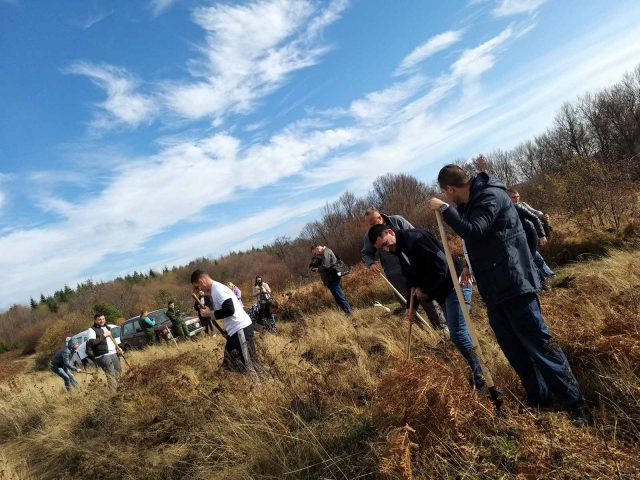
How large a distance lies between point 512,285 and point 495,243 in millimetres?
285

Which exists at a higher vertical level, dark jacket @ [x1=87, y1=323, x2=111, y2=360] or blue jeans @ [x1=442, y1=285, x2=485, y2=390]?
dark jacket @ [x1=87, y1=323, x2=111, y2=360]

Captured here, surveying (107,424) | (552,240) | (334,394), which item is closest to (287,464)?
(334,394)

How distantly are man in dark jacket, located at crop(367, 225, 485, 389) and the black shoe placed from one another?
891 mm

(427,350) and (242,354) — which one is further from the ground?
(242,354)

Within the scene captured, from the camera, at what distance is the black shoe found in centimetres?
248

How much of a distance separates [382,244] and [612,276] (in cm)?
357

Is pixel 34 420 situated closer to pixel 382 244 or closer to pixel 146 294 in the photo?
pixel 382 244

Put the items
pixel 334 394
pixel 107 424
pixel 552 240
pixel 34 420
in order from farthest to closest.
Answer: pixel 552 240 → pixel 34 420 → pixel 107 424 → pixel 334 394

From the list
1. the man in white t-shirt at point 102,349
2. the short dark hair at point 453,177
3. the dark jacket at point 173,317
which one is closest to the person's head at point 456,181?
the short dark hair at point 453,177

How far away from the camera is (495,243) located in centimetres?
260

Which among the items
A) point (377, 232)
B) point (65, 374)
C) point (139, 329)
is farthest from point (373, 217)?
point (139, 329)

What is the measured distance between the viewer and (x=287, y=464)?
308cm

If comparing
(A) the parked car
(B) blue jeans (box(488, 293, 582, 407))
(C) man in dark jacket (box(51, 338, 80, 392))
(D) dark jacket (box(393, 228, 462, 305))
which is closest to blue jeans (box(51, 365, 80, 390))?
(C) man in dark jacket (box(51, 338, 80, 392))

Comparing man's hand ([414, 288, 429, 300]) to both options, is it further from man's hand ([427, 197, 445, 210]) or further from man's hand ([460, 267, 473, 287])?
man's hand ([427, 197, 445, 210])
